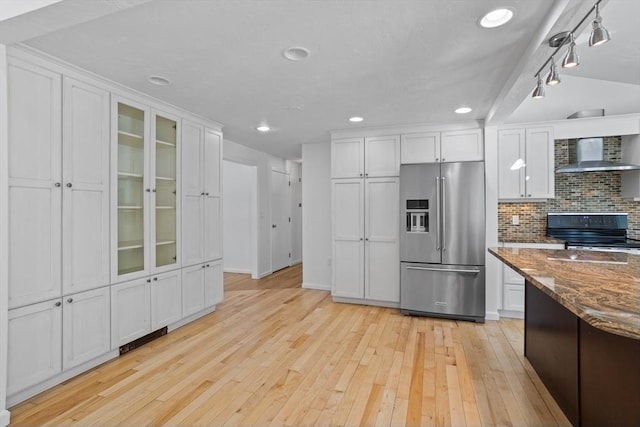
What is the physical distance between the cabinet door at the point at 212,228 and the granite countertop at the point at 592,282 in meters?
3.10

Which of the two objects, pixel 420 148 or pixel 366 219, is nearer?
pixel 420 148

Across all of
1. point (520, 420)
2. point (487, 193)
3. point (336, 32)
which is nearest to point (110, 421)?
point (520, 420)

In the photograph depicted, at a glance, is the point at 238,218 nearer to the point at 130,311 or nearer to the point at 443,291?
the point at 130,311

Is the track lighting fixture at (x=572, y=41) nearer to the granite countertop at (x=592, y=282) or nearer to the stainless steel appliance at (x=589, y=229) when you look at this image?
the granite countertop at (x=592, y=282)

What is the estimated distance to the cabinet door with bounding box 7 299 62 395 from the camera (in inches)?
80.4

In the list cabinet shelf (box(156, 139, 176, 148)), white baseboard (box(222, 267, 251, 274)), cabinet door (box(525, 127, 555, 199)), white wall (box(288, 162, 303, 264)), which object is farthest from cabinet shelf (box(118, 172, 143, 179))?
cabinet door (box(525, 127, 555, 199))

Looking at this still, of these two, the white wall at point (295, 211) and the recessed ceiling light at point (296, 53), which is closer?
the recessed ceiling light at point (296, 53)

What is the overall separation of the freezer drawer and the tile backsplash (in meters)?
0.82

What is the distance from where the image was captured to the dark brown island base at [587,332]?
1232 mm

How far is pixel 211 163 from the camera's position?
391 centimetres

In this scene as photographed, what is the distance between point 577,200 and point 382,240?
2501 mm

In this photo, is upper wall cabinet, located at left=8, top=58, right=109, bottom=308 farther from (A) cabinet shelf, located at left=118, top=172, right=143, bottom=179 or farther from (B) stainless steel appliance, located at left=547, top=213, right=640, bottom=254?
(B) stainless steel appliance, located at left=547, top=213, right=640, bottom=254

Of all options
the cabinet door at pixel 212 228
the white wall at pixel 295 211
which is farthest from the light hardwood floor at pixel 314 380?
the white wall at pixel 295 211

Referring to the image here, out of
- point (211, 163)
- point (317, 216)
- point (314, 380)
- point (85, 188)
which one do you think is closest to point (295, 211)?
point (317, 216)
